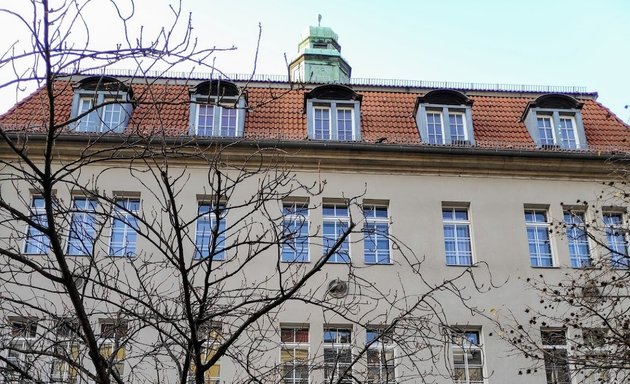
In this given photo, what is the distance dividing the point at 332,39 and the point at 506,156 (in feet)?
48.7

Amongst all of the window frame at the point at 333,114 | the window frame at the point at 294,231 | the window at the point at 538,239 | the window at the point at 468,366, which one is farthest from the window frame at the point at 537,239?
the window frame at the point at 294,231

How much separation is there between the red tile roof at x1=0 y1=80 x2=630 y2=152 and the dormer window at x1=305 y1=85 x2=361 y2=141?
0.26 m

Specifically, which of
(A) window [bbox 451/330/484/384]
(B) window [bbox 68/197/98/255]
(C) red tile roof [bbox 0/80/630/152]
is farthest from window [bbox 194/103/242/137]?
(B) window [bbox 68/197/98/255]

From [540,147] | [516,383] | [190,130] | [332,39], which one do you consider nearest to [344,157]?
[190,130]

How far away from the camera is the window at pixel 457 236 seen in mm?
17000

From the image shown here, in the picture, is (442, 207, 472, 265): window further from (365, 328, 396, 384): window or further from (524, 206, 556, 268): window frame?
(365, 328, 396, 384): window

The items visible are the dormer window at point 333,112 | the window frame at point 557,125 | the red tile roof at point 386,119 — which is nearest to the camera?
the red tile roof at point 386,119

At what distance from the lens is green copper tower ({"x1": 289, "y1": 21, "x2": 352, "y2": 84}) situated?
2895cm

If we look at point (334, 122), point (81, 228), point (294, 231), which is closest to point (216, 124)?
point (334, 122)

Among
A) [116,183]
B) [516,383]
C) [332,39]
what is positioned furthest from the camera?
[332,39]

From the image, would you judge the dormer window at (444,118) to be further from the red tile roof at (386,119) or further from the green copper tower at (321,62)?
the green copper tower at (321,62)

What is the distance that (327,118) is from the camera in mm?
18812

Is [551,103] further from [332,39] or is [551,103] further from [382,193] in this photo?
[332,39]

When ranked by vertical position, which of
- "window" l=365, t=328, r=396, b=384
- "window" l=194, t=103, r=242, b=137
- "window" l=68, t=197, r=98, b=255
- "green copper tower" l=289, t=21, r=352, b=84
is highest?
"green copper tower" l=289, t=21, r=352, b=84
